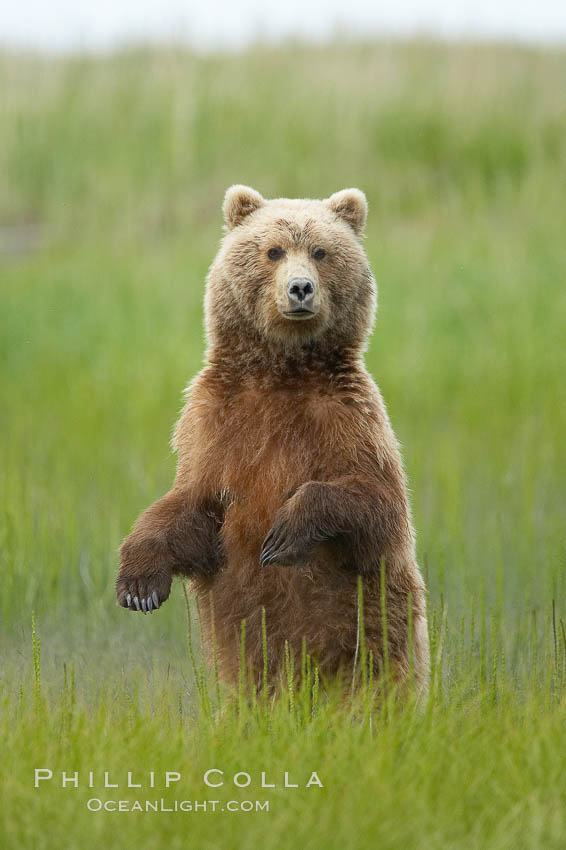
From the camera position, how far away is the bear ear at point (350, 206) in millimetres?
4395

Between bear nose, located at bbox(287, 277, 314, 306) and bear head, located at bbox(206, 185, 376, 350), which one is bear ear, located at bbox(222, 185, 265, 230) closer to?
bear head, located at bbox(206, 185, 376, 350)

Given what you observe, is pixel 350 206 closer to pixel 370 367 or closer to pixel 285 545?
pixel 285 545

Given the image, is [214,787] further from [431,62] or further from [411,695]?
[431,62]

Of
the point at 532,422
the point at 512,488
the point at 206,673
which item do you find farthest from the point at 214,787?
the point at 532,422

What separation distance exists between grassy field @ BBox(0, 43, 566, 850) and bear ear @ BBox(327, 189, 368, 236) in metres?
1.34

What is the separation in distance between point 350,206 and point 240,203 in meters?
0.39

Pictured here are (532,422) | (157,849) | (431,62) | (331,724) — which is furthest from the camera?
(431,62)

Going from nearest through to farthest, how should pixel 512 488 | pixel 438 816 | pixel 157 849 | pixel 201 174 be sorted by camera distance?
pixel 157 849
pixel 438 816
pixel 512 488
pixel 201 174

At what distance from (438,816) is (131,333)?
296 inches

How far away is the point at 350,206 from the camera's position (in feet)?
14.5

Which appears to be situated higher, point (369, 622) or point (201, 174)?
point (201, 174)

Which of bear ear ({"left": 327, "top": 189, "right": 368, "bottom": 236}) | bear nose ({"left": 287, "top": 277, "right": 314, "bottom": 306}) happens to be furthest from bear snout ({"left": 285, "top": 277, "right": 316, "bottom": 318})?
bear ear ({"left": 327, "top": 189, "right": 368, "bottom": 236})

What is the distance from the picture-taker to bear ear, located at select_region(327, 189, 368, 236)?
439 centimetres

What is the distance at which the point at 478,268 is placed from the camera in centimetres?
1073
